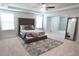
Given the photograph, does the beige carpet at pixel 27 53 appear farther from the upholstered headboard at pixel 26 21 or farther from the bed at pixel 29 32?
the upholstered headboard at pixel 26 21

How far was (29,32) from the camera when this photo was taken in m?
4.65

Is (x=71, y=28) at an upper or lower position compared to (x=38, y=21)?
lower

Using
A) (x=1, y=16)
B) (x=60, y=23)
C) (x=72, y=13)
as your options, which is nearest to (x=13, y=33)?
(x=1, y=16)

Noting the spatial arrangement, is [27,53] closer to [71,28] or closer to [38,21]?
[71,28]

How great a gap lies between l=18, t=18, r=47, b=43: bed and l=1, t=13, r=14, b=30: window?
69 cm

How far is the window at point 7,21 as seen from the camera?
513cm

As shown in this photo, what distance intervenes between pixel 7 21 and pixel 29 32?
212cm

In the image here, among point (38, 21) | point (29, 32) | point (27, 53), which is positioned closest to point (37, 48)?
point (27, 53)

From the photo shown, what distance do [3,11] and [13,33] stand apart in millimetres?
1821

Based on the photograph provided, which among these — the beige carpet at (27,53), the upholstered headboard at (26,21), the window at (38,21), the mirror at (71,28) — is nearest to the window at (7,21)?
the upholstered headboard at (26,21)

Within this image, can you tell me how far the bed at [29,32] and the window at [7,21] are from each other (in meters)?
0.69

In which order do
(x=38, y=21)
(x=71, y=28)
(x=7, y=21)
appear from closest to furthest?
1. (x=71, y=28)
2. (x=7, y=21)
3. (x=38, y=21)

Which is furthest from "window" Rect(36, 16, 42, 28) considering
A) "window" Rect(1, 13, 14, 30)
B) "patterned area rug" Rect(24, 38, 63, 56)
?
"patterned area rug" Rect(24, 38, 63, 56)

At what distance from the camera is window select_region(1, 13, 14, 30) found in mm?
5129
